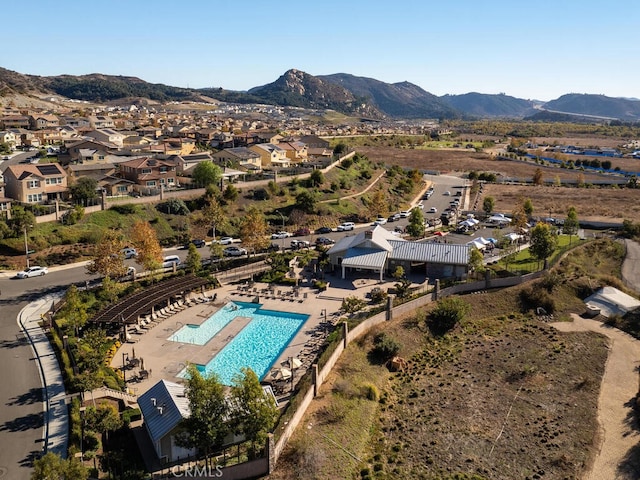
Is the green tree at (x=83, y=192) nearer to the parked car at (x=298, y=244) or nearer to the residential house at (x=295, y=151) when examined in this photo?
the parked car at (x=298, y=244)

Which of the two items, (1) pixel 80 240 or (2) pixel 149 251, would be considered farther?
(1) pixel 80 240

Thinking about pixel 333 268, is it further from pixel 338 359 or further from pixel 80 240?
pixel 80 240

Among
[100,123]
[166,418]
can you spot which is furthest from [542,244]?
[100,123]

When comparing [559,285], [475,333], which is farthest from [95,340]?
[559,285]

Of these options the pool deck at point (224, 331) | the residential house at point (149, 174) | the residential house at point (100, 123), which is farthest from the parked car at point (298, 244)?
the residential house at point (100, 123)

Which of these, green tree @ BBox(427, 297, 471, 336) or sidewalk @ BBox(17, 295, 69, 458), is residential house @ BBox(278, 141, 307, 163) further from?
sidewalk @ BBox(17, 295, 69, 458)

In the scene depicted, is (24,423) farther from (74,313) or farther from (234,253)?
(234,253)
